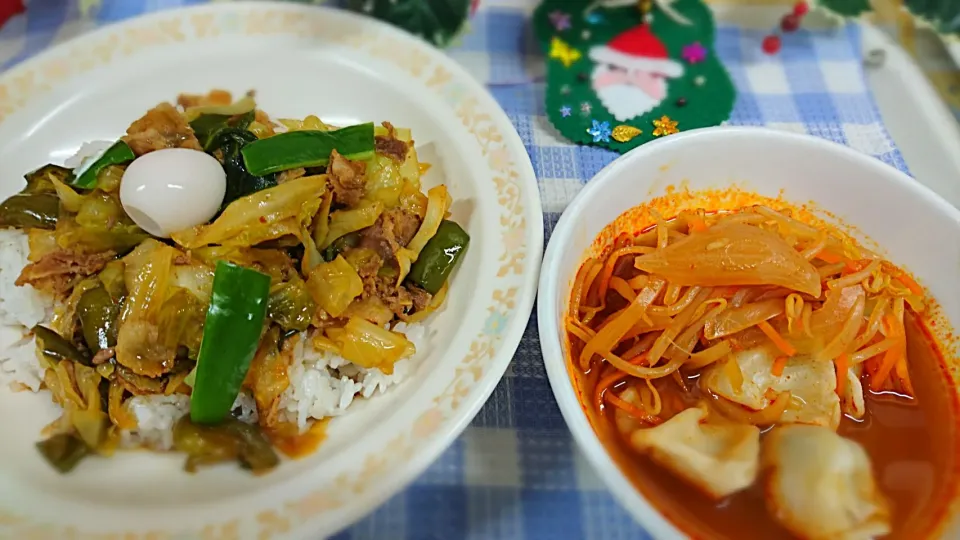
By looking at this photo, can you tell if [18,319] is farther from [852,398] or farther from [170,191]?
[852,398]

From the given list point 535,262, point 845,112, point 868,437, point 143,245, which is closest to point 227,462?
point 143,245

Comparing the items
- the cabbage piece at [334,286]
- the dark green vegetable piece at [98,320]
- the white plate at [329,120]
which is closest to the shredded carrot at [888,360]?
the white plate at [329,120]

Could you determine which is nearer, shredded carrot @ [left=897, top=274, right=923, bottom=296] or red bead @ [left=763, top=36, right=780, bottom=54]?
shredded carrot @ [left=897, top=274, right=923, bottom=296]

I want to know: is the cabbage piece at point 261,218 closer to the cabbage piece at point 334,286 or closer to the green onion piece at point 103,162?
the cabbage piece at point 334,286

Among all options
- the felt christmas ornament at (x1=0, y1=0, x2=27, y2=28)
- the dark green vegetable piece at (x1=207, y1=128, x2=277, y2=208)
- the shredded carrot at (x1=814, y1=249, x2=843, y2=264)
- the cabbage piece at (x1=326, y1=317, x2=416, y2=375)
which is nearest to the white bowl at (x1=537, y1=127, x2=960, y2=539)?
the shredded carrot at (x1=814, y1=249, x2=843, y2=264)

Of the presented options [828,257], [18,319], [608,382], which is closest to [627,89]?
[828,257]

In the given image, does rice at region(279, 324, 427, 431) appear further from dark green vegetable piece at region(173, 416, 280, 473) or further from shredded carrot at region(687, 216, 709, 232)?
shredded carrot at region(687, 216, 709, 232)
